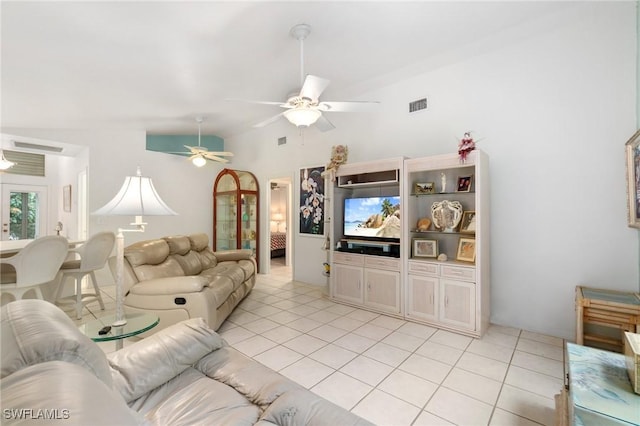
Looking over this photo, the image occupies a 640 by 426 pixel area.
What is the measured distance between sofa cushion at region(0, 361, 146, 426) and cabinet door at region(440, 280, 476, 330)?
3.08 meters

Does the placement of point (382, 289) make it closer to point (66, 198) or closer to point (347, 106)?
point (347, 106)

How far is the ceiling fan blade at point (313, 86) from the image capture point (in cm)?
228

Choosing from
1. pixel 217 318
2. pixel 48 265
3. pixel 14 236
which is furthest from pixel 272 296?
pixel 14 236

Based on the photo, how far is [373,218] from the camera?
3.91 metres

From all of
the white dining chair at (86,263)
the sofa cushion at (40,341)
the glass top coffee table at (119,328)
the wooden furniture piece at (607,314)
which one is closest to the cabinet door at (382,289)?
the wooden furniture piece at (607,314)

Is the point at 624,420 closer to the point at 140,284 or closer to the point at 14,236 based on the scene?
the point at 140,284

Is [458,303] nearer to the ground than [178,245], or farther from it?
nearer to the ground

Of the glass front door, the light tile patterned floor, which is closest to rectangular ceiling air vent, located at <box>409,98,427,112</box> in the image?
the light tile patterned floor

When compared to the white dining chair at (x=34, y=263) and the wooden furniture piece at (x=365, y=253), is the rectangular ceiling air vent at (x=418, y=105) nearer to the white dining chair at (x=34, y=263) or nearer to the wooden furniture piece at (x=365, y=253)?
the wooden furniture piece at (x=365, y=253)

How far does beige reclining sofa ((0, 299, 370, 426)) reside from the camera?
0.62 metres

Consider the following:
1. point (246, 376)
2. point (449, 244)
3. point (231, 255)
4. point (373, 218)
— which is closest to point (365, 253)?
point (373, 218)

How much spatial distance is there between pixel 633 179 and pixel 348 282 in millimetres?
3044

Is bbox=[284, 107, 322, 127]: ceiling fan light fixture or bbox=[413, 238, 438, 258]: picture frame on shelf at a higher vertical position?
bbox=[284, 107, 322, 127]: ceiling fan light fixture

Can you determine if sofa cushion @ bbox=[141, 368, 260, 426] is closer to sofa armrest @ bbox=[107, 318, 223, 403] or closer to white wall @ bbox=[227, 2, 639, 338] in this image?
sofa armrest @ bbox=[107, 318, 223, 403]
